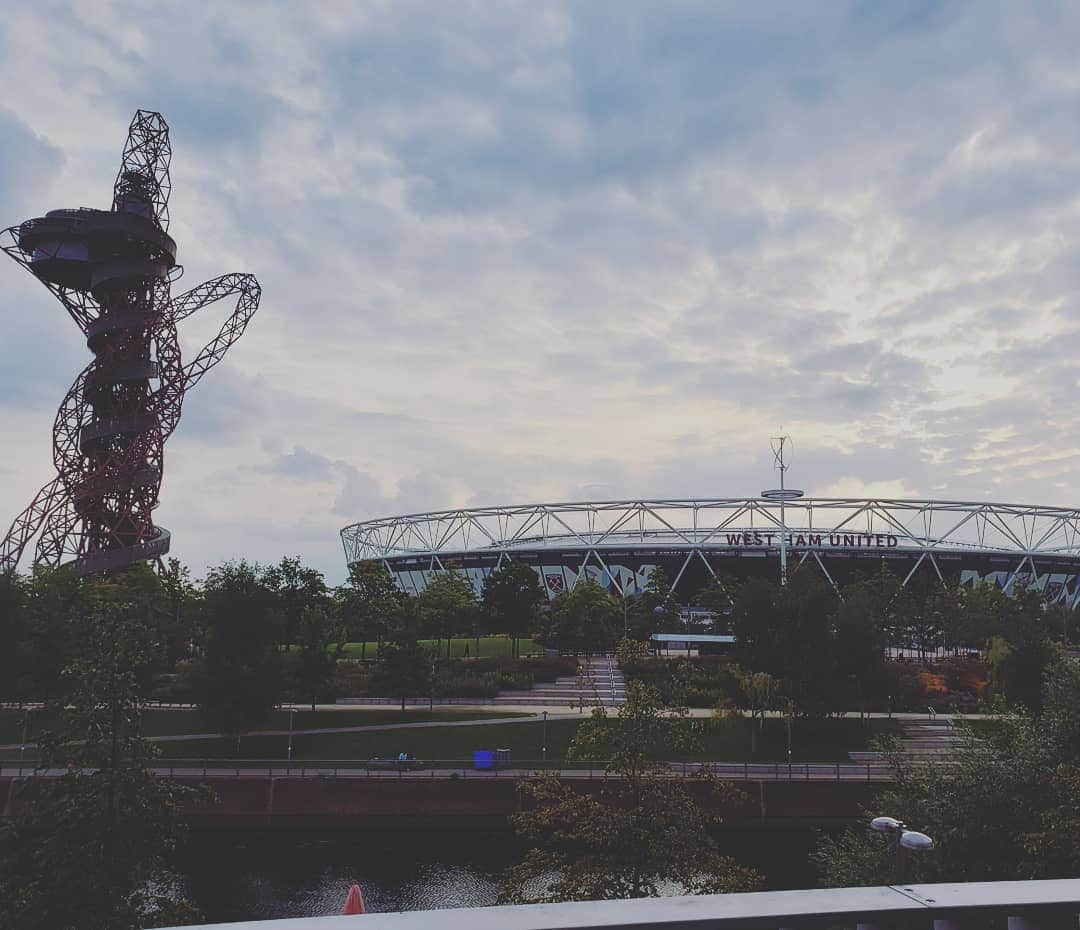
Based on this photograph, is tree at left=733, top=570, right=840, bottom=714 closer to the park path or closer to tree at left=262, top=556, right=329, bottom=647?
the park path

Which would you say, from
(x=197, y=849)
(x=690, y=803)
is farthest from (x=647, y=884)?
(x=197, y=849)

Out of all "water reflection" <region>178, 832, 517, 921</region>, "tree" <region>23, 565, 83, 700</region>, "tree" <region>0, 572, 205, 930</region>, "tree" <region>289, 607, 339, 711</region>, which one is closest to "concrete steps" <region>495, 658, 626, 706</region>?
"tree" <region>289, 607, 339, 711</region>

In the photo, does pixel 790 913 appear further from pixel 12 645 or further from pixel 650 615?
pixel 650 615

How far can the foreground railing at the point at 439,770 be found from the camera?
121 feet

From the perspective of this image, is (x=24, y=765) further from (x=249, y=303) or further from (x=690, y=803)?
(x=249, y=303)

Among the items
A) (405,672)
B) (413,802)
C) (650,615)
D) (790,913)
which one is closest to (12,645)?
(405,672)

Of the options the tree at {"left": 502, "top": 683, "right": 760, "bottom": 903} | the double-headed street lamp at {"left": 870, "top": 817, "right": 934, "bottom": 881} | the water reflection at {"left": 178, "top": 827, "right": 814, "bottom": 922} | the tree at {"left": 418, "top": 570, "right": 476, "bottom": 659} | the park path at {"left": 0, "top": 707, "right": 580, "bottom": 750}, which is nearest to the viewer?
the double-headed street lamp at {"left": 870, "top": 817, "right": 934, "bottom": 881}

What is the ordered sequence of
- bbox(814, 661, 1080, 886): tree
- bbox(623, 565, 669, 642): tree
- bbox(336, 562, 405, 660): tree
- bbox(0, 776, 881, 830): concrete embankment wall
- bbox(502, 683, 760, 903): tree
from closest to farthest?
bbox(814, 661, 1080, 886): tree, bbox(502, 683, 760, 903): tree, bbox(0, 776, 881, 830): concrete embankment wall, bbox(336, 562, 405, 660): tree, bbox(623, 565, 669, 642): tree

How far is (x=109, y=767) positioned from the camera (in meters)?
17.1

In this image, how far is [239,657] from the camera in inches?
1752

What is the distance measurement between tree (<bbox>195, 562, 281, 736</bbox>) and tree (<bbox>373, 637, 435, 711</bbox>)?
Answer: 23.2 ft

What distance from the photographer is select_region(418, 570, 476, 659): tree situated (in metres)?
68.4

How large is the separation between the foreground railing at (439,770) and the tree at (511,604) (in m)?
31.8

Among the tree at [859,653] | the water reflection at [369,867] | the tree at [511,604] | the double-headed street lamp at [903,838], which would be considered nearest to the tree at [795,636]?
the tree at [859,653]
